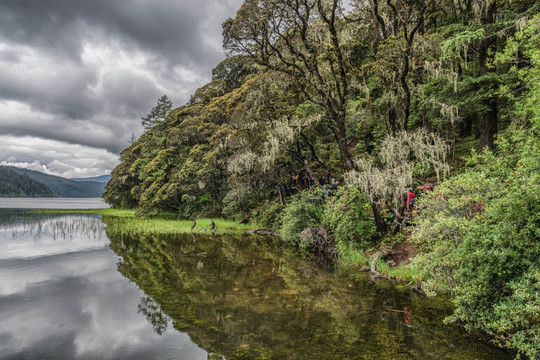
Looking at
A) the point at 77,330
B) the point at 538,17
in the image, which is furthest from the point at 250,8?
the point at 77,330

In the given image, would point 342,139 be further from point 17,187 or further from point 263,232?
point 17,187

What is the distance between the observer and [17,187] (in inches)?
6841

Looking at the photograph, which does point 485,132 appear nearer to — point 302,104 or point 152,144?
point 302,104

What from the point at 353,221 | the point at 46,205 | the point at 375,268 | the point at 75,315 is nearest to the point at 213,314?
the point at 75,315

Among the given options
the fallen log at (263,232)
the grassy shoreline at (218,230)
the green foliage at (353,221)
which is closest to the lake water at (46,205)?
the grassy shoreline at (218,230)

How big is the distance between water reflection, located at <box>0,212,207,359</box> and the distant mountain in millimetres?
210732

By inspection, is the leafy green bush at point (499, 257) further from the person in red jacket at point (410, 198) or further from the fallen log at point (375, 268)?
the person in red jacket at point (410, 198)

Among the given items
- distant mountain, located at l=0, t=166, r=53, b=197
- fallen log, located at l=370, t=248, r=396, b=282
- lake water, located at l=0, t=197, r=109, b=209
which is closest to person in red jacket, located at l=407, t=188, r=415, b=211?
fallen log, located at l=370, t=248, r=396, b=282

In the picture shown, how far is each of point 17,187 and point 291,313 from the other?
22779 cm

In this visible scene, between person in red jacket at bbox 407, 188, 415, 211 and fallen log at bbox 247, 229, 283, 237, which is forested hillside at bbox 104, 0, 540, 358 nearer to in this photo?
person in red jacket at bbox 407, 188, 415, 211

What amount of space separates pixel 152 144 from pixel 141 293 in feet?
128

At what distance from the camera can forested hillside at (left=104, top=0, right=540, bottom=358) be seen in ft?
18.0

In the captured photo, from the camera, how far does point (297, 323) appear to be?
672 cm

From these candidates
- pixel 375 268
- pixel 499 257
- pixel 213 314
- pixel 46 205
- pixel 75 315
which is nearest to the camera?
pixel 499 257
